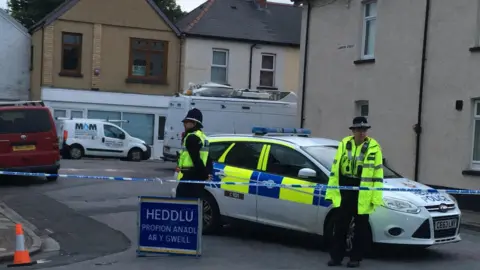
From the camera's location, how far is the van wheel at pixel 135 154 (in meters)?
29.1

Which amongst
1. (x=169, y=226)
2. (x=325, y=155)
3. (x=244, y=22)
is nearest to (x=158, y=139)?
(x=244, y=22)

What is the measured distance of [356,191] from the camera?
8500mm

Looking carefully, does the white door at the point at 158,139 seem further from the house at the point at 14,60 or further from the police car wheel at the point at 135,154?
the house at the point at 14,60

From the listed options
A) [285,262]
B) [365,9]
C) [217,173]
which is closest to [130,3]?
[365,9]

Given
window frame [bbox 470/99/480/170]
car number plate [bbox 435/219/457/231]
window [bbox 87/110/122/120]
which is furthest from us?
window [bbox 87/110/122/120]

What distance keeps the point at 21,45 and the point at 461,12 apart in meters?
22.8

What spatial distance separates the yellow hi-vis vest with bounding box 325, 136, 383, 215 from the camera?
329 inches

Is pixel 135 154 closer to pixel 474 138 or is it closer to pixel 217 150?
pixel 474 138

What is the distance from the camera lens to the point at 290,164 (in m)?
10.0

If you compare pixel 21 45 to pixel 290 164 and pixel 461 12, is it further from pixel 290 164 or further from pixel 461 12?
pixel 290 164

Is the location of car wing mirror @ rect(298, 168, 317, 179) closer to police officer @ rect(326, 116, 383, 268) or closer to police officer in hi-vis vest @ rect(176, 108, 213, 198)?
police officer @ rect(326, 116, 383, 268)

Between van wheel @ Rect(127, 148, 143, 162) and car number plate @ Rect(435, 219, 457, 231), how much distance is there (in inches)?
829

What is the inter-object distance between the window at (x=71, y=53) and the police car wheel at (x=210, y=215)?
2307cm

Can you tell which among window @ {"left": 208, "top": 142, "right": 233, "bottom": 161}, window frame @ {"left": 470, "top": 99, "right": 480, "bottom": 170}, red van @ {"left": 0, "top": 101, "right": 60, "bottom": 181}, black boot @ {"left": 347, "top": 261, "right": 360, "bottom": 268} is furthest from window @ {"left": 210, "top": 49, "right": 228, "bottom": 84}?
black boot @ {"left": 347, "top": 261, "right": 360, "bottom": 268}
